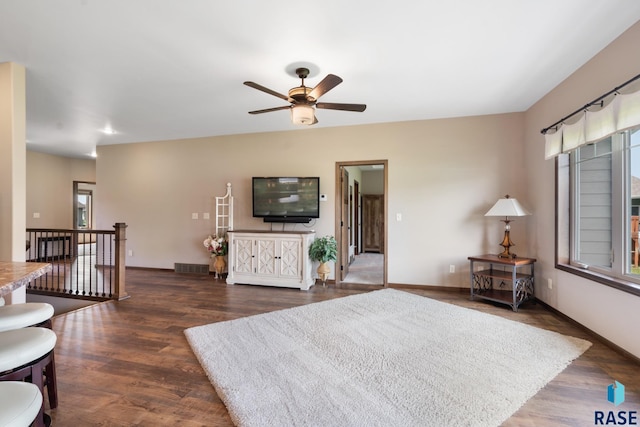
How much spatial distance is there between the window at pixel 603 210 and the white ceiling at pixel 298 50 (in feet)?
3.08

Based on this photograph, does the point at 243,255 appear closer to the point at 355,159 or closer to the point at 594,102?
the point at 355,159

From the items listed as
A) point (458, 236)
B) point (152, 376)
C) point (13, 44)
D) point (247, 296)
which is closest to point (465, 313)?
point (458, 236)

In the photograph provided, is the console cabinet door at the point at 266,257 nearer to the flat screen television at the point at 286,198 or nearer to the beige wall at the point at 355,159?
the flat screen television at the point at 286,198

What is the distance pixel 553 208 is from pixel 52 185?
33.7ft

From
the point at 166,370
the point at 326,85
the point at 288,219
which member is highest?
the point at 326,85

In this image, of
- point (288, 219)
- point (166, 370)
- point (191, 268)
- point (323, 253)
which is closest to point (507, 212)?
point (323, 253)

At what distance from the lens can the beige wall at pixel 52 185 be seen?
696 cm

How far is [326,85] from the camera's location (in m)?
2.54

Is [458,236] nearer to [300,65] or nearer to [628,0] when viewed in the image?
[628,0]

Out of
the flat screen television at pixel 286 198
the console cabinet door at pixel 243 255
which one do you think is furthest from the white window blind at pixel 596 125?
the console cabinet door at pixel 243 255

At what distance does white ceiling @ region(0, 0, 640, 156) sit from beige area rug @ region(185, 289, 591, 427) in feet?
8.69

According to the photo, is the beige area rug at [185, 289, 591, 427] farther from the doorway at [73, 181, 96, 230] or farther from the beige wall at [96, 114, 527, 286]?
the doorway at [73, 181, 96, 230]

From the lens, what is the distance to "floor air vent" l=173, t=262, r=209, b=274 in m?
5.66

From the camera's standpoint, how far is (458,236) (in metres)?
4.46
